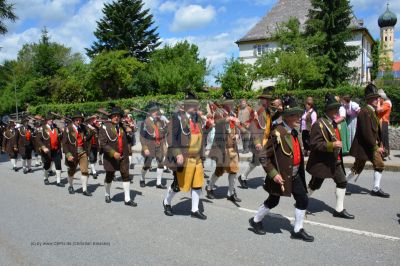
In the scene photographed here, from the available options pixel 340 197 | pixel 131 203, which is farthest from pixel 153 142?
pixel 340 197

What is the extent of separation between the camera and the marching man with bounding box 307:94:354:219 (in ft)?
18.5

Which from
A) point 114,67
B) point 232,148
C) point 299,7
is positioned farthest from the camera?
point 299,7

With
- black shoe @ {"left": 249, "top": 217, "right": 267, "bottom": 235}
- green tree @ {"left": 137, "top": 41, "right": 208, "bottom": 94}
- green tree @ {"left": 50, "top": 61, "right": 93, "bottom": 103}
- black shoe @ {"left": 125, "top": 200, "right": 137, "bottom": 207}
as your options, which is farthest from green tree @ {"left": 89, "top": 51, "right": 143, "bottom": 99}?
black shoe @ {"left": 249, "top": 217, "right": 267, "bottom": 235}

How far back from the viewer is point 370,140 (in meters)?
7.12

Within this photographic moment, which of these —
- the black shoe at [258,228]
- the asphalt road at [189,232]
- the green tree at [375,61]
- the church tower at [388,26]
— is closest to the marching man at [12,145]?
the asphalt road at [189,232]

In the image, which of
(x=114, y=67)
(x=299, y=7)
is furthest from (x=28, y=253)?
(x=299, y=7)

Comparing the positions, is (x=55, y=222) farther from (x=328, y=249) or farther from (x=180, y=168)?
(x=328, y=249)

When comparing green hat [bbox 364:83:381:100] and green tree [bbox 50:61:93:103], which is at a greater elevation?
green tree [bbox 50:61:93:103]

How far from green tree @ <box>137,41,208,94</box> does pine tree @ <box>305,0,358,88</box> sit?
11775 millimetres

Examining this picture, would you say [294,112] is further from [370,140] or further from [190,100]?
[370,140]

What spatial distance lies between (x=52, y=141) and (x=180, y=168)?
5607 mm

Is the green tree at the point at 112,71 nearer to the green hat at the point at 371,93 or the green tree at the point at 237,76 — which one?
the green tree at the point at 237,76

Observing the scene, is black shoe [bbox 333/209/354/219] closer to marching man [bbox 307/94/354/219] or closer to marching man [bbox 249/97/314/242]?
marching man [bbox 307/94/354/219]

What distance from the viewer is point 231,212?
671 cm
